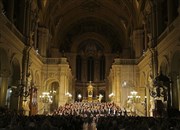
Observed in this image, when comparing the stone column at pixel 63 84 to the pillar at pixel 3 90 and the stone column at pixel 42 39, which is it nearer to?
the stone column at pixel 42 39

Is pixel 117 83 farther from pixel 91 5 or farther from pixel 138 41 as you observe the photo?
pixel 91 5

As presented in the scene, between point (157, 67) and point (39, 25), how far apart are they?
16780mm

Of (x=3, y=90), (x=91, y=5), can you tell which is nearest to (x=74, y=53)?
(x=91, y=5)

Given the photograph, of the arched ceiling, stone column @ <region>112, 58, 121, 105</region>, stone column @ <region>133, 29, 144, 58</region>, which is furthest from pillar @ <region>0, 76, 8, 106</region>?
stone column @ <region>133, 29, 144, 58</region>

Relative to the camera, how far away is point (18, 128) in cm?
782

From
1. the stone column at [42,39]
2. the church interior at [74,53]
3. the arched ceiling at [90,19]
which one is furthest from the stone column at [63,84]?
the arched ceiling at [90,19]

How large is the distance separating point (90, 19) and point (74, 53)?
252 inches

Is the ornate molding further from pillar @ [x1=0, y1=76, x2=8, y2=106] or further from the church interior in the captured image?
pillar @ [x1=0, y1=76, x2=8, y2=106]

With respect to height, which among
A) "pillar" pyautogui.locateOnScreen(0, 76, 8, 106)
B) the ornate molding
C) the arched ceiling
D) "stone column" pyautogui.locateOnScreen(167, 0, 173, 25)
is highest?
the ornate molding

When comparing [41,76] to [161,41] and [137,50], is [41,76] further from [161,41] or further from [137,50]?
[161,41]

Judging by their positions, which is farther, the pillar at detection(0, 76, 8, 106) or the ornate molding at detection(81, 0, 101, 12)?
the ornate molding at detection(81, 0, 101, 12)

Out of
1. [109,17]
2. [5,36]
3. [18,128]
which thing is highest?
[109,17]

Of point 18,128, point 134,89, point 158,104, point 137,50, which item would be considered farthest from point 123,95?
point 18,128

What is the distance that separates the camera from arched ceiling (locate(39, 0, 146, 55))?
3797 centimetres
